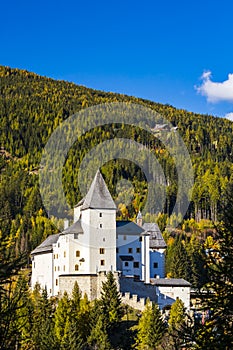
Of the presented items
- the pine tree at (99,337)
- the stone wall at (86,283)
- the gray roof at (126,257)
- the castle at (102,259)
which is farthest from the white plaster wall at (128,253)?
the pine tree at (99,337)

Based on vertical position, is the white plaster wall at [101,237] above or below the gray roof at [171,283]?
above

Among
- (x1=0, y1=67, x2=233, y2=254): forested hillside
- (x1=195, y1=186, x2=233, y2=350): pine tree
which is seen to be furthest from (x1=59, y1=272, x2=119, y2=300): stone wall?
(x1=195, y1=186, x2=233, y2=350): pine tree

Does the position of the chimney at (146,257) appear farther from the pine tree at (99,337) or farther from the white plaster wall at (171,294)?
the pine tree at (99,337)

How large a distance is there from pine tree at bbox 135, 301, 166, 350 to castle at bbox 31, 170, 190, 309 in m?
6.76

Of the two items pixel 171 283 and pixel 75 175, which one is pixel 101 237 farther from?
pixel 75 175

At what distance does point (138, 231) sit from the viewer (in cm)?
7144

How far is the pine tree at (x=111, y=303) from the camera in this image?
2226 inches

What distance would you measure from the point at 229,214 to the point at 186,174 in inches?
5694

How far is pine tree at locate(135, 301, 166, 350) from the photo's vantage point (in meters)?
52.5

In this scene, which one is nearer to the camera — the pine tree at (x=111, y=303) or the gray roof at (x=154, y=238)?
the pine tree at (x=111, y=303)

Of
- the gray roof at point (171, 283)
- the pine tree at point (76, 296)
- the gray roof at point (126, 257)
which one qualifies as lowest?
the pine tree at point (76, 296)

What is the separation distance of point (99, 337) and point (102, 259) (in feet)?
47.9

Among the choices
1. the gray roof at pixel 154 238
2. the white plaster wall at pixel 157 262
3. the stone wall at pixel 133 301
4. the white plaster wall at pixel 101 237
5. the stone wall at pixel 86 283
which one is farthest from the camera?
the gray roof at pixel 154 238

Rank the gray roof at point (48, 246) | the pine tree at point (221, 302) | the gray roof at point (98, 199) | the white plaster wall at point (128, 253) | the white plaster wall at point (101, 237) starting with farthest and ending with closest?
1. the gray roof at point (48, 246)
2. the white plaster wall at point (128, 253)
3. the gray roof at point (98, 199)
4. the white plaster wall at point (101, 237)
5. the pine tree at point (221, 302)
